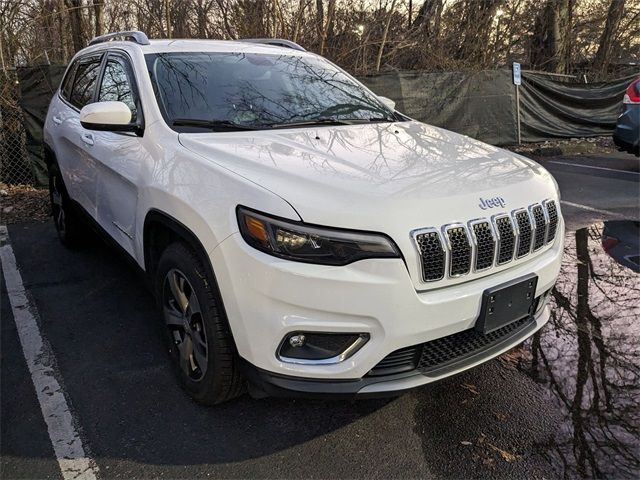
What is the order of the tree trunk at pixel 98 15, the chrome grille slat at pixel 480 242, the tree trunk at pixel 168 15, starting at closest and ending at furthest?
the chrome grille slat at pixel 480 242
the tree trunk at pixel 98 15
the tree trunk at pixel 168 15

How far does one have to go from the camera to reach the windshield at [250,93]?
3039 millimetres

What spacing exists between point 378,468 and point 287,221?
1.18m

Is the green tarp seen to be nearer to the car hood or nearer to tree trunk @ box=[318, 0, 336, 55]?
tree trunk @ box=[318, 0, 336, 55]

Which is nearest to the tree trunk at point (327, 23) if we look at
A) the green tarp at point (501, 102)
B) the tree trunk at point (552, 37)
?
the green tarp at point (501, 102)

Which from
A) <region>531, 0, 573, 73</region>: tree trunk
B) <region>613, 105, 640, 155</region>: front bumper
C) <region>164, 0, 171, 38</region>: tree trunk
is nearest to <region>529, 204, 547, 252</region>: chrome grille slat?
<region>613, 105, 640, 155</region>: front bumper

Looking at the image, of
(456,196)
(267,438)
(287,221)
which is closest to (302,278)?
(287,221)

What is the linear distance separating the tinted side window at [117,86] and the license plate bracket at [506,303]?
7.35 ft

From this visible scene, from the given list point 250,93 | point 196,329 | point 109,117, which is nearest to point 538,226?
point 196,329

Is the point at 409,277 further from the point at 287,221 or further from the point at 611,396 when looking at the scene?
the point at 611,396

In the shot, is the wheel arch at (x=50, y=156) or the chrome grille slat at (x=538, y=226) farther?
the wheel arch at (x=50, y=156)

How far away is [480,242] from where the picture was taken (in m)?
2.22

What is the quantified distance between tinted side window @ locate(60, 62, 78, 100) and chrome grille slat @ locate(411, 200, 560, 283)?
3.93 m

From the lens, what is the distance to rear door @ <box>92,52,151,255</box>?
2.98 meters

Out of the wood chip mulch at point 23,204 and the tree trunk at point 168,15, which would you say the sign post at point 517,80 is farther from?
the wood chip mulch at point 23,204
